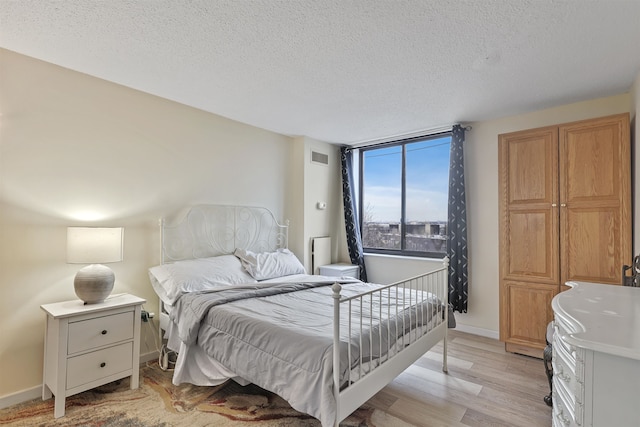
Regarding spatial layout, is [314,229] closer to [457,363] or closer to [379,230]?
[379,230]

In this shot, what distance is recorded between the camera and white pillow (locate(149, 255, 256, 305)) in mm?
2693

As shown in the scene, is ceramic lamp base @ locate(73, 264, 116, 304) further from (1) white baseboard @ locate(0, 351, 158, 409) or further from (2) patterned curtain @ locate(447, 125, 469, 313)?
(2) patterned curtain @ locate(447, 125, 469, 313)

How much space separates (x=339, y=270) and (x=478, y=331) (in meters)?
1.83

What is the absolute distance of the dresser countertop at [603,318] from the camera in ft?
3.33

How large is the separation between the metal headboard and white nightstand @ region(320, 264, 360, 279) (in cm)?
67

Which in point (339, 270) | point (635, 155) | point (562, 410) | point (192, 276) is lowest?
point (562, 410)

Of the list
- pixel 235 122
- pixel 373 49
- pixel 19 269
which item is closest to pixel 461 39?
pixel 373 49

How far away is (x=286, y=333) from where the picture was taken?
1873 mm

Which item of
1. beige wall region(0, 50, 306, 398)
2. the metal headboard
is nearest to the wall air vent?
the metal headboard

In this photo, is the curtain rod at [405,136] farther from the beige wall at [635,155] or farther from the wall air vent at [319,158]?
the beige wall at [635,155]

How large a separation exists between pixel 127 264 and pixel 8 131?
1.31m

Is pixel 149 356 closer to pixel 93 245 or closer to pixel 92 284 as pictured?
pixel 92 284

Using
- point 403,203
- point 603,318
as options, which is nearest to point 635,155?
point 603,318

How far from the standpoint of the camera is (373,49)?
2.20m
